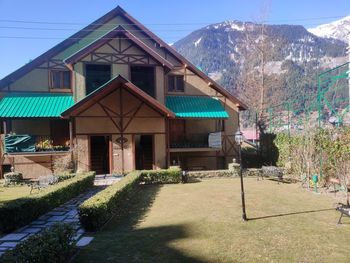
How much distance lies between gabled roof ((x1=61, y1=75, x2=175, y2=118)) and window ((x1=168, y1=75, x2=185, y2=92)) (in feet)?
13.0

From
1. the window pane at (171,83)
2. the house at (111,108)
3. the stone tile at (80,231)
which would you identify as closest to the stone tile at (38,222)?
the stone tile at (80,231)

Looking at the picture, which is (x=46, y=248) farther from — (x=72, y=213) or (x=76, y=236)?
(x=72, y=213)

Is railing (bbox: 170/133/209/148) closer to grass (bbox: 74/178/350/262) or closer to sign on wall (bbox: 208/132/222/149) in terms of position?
sign on wall (bbox: 208/132/222/149)

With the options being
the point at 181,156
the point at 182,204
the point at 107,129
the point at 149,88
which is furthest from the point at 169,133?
the point at 182,204

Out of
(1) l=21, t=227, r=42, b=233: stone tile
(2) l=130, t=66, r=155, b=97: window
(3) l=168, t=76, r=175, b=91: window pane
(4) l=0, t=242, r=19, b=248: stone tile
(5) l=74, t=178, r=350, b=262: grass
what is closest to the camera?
(5) l=74, t=178, r=350, b=262: grass

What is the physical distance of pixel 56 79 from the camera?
2361 cm

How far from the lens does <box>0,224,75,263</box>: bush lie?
5.77 metres

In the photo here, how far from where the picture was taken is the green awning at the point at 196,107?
24.5 meters

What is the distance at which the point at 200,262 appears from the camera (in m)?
7.20

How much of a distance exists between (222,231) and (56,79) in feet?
59.9

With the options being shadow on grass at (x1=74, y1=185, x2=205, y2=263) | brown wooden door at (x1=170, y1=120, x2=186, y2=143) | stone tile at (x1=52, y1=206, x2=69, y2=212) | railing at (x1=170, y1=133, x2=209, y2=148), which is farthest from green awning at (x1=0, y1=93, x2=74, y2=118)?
shadow on grass at (x1=74, y1=185, x2=205, y2=263)

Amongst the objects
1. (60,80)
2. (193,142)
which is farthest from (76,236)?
(60,80)

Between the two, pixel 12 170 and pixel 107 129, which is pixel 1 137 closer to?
pixel 12 170

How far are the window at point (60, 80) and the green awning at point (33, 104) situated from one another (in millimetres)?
687
